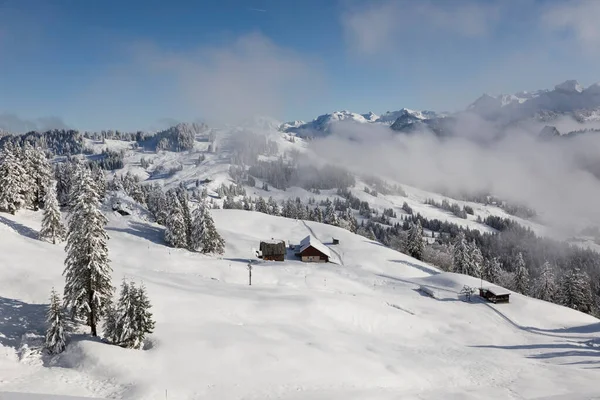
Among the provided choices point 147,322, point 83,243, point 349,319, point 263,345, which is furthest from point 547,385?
point 83,243

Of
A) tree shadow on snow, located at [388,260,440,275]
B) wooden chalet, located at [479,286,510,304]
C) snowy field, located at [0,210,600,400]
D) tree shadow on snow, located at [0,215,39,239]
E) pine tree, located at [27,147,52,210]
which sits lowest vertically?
snowy field, located at [0,210,600,400]

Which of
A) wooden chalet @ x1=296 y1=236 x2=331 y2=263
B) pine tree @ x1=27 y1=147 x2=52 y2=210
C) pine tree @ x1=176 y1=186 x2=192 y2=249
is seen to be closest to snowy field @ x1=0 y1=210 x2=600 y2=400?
pine tree @ x1=176 y1=186 x2=192 y2=249

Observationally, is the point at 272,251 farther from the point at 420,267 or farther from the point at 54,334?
the point at 54,334

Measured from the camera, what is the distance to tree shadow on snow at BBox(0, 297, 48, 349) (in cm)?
2841

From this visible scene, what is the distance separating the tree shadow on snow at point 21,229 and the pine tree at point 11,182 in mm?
6106

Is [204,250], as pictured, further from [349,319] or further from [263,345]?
[263,345]

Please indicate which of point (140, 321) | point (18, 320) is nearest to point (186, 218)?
point (18, 320)

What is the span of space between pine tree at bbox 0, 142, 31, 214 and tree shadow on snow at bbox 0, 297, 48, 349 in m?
40.0

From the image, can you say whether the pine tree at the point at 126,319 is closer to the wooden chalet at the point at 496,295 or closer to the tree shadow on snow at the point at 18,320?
the tree shadow on snow at the point at 18,320

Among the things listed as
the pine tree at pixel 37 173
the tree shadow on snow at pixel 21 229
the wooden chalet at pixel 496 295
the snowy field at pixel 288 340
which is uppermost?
the pine tree at pixel 37 173

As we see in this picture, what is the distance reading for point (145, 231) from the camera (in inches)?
3189

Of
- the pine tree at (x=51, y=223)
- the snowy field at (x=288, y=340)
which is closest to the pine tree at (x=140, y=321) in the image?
the snowy field at (x=288, y=340)

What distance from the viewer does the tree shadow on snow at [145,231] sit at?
251ft

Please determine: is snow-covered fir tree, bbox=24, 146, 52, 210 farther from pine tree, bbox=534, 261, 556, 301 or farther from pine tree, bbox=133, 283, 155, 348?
pine tree, bbox=534, 261, 556, 301
